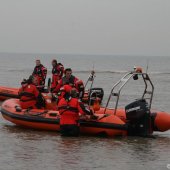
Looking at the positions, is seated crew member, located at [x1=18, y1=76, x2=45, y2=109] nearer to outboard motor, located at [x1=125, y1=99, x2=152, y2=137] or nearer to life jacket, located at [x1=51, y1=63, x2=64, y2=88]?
outboard motor, located at [x1=125, y1=99, x2=152, y2=137]

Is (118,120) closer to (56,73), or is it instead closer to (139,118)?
(139,118)

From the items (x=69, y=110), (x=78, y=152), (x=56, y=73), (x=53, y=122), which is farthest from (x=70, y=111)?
(x=56, y=73)

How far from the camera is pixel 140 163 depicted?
7805 mm

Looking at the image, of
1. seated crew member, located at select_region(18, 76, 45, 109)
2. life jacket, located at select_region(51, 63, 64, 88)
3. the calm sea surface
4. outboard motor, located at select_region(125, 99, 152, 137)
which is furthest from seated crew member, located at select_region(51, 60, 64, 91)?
outboard motor, located at select_region(125, 99, 152, 137)

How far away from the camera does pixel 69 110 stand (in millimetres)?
9367

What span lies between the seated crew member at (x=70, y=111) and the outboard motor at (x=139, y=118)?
2.77 feet

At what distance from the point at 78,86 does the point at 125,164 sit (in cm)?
344

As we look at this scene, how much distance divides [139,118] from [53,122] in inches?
64.8

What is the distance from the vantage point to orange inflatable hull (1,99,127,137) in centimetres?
957

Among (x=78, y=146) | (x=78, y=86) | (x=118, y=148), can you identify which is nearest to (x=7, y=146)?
(x=78, y=146)

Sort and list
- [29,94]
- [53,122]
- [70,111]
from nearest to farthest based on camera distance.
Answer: [70,111]
[53,122]
[29,94]

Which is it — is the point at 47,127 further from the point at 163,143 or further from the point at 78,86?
the point at 163,143

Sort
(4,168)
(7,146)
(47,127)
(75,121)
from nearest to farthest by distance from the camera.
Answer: (4,168) → (7,146) → (75,121) → (47,127)

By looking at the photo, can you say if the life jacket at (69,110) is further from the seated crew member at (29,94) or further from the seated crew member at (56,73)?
the seated crew member at (56,73)
